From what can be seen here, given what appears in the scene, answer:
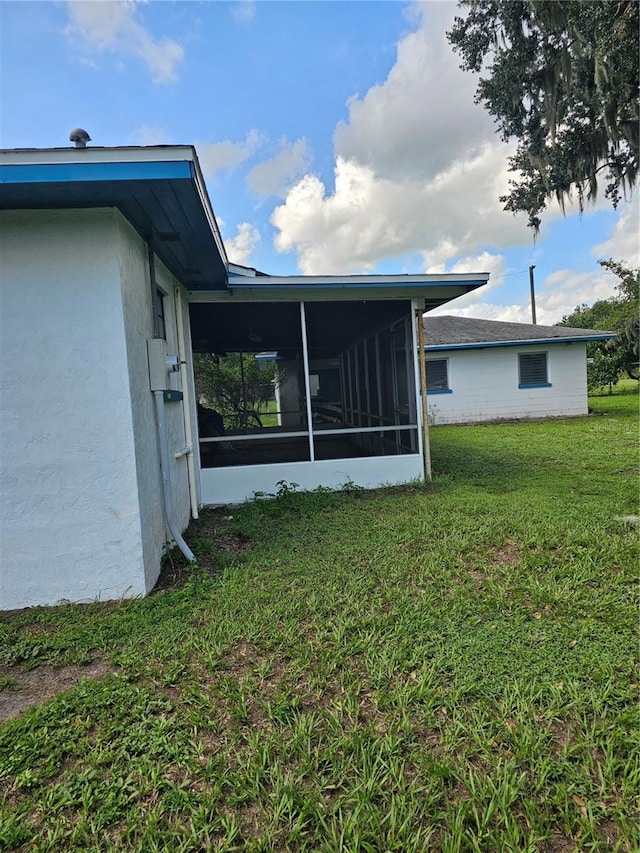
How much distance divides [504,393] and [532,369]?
47.4 inches

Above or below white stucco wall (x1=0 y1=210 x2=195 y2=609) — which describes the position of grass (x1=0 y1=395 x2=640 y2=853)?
below

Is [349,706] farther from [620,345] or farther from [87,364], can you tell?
[620,345]

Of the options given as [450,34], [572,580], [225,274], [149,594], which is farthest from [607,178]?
[149,594]

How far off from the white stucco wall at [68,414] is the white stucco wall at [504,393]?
12.6 m

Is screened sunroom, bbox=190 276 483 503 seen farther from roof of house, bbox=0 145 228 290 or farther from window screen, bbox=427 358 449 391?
window screen, bbox=427 358 449 391

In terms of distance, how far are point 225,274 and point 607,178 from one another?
35.1 ft

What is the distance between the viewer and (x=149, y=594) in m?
3.41

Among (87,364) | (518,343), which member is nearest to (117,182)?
(87,364)

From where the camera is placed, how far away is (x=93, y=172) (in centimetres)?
275

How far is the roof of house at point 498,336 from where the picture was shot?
1447cm

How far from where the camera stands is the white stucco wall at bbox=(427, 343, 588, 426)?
14906 mm

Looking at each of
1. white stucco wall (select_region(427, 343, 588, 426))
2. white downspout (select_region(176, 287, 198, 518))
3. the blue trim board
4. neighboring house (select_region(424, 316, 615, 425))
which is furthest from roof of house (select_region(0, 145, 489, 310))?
the blue trim board

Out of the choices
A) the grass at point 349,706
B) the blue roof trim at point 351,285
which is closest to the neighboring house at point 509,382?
the blue roof trim at point 351,285

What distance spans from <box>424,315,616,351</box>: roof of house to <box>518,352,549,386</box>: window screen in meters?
0.53
